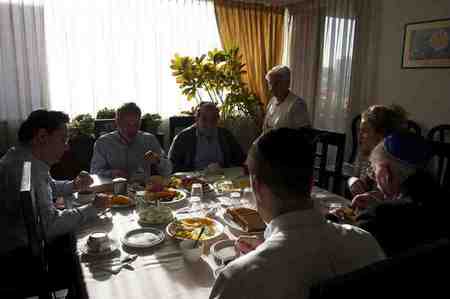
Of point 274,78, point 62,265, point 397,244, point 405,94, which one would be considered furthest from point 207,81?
point 397,244

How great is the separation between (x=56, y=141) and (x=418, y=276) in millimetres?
1696

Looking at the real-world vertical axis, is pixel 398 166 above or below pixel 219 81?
below

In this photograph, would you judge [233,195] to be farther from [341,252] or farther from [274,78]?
[274,78]

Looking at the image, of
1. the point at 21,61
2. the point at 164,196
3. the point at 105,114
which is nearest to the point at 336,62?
the point at 105,114

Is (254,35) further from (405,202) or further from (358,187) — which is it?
(405,202)

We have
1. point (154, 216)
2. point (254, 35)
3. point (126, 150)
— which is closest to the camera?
point (154, 216)

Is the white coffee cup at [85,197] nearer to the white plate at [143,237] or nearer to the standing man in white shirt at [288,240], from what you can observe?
the white plate at [143,237]

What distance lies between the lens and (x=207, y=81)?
4.35m

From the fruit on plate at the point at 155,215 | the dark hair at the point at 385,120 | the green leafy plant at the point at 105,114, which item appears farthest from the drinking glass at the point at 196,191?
the green leafy plant at the point at 105,114

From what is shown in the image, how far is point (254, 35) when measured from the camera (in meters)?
4.95

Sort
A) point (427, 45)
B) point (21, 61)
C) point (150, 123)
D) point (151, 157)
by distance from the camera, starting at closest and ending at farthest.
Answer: point (151, 157) < point (427, 45) < point (21, 61) < point (150, 123)

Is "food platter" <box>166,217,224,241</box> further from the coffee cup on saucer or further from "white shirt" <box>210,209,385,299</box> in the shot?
"white shirt" <box>210,209,385,299</box>

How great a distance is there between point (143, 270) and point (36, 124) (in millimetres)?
985

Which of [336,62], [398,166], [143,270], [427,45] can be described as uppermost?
[427,45]
